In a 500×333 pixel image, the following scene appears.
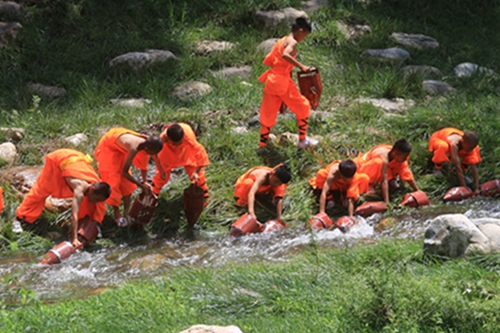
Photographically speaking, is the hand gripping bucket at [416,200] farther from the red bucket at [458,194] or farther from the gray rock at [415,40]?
the gray rock at [415,40]

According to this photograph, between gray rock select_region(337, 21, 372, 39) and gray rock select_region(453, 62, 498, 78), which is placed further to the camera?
gray rock select_region(337, 21, 372, 39)

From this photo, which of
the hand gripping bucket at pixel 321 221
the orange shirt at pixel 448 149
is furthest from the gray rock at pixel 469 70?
the hand gripping bucket at pixel 321 221

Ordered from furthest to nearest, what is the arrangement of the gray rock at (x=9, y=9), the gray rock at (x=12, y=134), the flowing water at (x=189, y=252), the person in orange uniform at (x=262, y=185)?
the gray rock at (x=9, y=9)
the gray rock at (x=12, y=134)
the person in orange uniform at (x=262, y=185)
the flowing water at (x=189, y=252)

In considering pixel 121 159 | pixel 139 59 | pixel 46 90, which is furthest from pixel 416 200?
pixel 46 90

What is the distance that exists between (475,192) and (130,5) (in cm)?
706

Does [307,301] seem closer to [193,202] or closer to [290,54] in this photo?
[193,202]

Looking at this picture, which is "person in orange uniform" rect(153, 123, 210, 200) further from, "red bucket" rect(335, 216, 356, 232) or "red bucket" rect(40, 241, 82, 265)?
"red bucket" rect(335, 216, 356, 232)

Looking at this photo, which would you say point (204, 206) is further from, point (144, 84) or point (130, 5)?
point (130, 5)

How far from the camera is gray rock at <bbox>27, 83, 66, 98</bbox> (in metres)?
9.20

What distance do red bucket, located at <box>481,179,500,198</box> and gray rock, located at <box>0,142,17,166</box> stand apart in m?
5.20

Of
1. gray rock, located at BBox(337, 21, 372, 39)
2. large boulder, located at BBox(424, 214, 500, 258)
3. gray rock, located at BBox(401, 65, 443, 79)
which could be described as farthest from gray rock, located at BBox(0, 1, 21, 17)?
large boulder, located at BBox(424, 214, 500, 258)

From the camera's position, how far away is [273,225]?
6570 mm

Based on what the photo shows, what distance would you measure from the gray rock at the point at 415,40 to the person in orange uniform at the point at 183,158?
18.7 feet

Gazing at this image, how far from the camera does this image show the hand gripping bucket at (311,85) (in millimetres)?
7637
